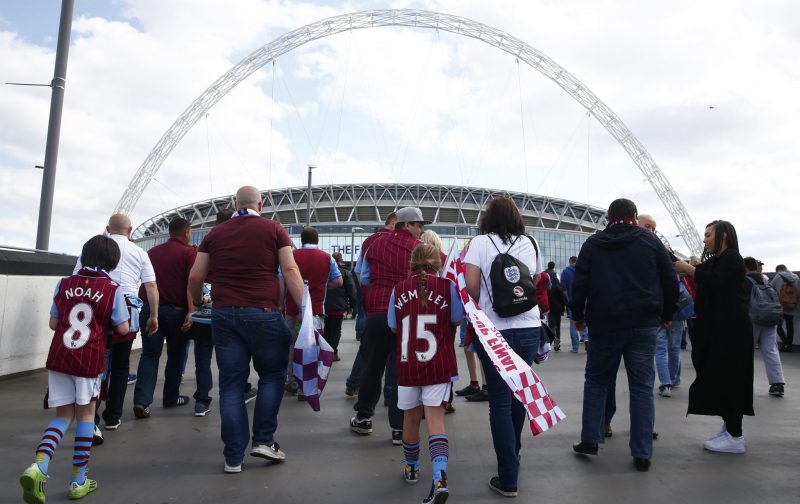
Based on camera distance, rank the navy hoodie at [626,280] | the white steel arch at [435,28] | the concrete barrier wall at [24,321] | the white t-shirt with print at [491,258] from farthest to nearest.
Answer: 1. the white steel arch at [435,28]
2. the concrete barrier wall at [24,321]
3. the navy hoodie at [626,280]
4. the white t-shirt with print at [491,258]

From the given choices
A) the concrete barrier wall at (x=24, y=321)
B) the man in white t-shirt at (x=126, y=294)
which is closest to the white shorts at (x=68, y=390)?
the man in white t-shirt at (x=126, y=294)

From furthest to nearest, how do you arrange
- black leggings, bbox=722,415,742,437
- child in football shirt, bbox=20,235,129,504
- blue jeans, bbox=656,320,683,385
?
blue jeans, bbox=656,320,683,385, black leggings, bbox=722,415,742,437, child in football shirt, bbox=20,235,129,504

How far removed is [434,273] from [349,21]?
1995 inches

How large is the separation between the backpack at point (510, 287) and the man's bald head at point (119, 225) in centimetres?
324

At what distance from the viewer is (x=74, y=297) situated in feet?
11.6

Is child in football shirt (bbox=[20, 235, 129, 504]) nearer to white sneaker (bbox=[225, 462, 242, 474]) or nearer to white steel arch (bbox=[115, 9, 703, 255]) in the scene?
white sneaker (bbox=[225, 462, 242, 474])

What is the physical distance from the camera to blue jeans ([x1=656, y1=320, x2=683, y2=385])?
6465mm

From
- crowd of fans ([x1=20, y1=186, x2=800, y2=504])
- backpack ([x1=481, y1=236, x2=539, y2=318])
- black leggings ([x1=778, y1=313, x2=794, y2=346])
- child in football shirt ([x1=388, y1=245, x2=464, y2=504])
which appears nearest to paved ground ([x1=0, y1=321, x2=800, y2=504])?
crowd of fans ([x1=20, y1=186, x2=800, y2=504])

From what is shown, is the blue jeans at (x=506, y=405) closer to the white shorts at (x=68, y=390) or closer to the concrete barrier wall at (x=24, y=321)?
the white shorts at (x=68, y=390)

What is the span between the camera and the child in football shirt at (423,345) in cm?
348

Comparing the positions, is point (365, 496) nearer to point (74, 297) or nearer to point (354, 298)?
point (74, 297)

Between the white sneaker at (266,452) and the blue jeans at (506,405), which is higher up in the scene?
the blue jeans at (506,405)

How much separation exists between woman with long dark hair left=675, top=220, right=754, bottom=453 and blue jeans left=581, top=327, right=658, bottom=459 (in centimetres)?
72

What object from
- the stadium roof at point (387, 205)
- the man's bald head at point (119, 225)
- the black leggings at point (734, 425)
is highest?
the stadium roof at point (387, 205)
